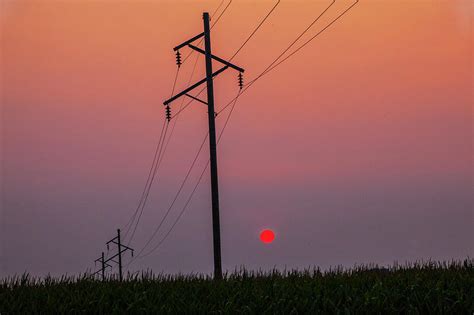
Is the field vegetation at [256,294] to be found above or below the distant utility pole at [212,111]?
below

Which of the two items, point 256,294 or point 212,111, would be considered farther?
point 212,111

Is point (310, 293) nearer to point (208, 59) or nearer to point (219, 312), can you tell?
point (219, 312)

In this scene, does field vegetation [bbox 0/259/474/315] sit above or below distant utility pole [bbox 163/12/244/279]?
below

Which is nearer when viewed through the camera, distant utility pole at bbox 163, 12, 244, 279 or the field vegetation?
the field vegetation

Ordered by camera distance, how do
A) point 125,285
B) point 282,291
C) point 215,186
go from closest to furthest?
point 282,291
point 125,285
point 215,186

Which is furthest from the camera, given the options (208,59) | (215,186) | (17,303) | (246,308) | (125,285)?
(208,59)

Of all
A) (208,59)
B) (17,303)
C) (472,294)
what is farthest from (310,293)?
(208,59)

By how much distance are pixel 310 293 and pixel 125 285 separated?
14.9ft

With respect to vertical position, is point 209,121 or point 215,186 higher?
point 209,121

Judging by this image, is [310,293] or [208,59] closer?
[310,293]

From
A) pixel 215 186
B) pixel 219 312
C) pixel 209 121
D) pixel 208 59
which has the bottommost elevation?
pixel 219 312

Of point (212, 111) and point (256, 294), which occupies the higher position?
point (212, 111)

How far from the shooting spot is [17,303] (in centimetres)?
1271

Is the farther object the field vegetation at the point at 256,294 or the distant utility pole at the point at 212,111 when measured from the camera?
the distant utility pole at the point at 212,111
